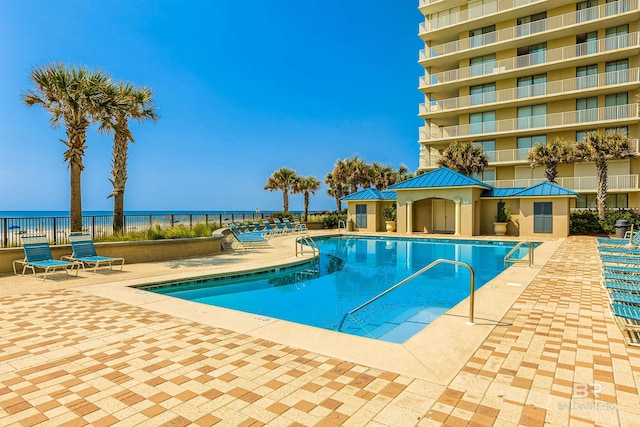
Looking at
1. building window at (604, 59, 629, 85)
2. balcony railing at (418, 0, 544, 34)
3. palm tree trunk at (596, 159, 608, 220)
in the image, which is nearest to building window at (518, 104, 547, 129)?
building window at (604, 59, 629, 85)

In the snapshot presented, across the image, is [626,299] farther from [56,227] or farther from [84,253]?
[56,227]

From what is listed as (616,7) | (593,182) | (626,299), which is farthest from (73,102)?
(616,7)

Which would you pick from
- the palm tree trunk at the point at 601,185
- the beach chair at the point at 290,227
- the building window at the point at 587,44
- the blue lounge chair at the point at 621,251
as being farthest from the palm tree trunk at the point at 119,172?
the building window at the point at 587,44

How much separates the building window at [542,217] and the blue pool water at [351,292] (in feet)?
27.3

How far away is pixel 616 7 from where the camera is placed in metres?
25.9

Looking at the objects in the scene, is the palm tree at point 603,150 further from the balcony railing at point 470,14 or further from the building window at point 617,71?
the balcony railing at point 470,14

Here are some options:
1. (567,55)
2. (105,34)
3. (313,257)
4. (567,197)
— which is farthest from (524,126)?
(105,34)

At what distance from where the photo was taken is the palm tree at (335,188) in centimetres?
3725

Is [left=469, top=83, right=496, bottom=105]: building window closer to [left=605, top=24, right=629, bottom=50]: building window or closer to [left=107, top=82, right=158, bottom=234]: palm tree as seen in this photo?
[left=605, top=24, right=629, bottom=50]: building window

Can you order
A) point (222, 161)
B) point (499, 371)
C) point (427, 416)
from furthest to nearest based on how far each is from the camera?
point (222, 161)
point (499, 371)
point (427, 416)

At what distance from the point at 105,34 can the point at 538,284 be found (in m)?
24.1

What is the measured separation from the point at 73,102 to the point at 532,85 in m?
30.4

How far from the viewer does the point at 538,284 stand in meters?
8.15

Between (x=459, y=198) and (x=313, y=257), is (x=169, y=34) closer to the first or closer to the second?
(x=313, y=257)
